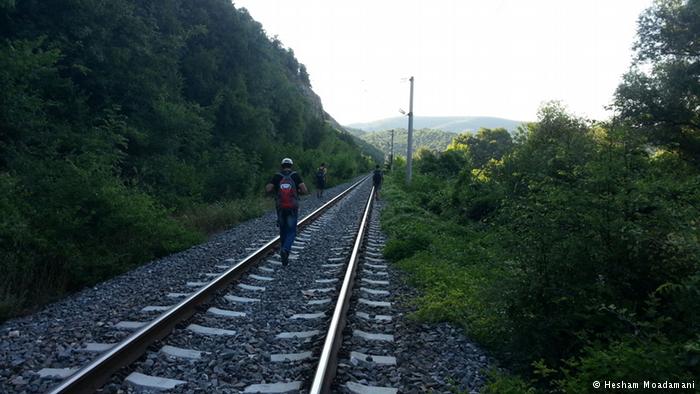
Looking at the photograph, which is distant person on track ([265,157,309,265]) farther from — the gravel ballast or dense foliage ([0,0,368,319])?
dense foliage ([0,0,368,319])

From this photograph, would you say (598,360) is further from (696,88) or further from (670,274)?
(696,88)

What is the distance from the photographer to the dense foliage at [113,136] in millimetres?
8000

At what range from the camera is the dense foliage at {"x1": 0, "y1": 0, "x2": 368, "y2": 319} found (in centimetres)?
800

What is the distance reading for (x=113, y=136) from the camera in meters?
14.3

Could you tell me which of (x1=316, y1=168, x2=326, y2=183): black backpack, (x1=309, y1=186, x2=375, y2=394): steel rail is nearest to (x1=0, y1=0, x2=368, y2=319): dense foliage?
(x1=316, y1=168, x2=326, y2=183): black backpack

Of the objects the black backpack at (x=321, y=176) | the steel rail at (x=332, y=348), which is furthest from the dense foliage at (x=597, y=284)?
the black backpack at (x=321, y=176)

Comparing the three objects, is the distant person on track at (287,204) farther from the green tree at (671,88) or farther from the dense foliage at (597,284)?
the green tree at (671,88)

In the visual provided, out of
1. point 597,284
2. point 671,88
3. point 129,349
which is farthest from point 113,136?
point 671,88

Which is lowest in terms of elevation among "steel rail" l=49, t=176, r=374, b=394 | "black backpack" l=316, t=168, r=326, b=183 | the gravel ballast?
the gravel ballast

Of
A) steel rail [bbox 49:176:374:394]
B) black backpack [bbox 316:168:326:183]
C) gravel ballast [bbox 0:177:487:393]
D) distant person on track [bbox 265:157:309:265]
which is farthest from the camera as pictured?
black backpack [bbox 316:168:326:183]

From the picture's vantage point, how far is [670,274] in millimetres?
4070

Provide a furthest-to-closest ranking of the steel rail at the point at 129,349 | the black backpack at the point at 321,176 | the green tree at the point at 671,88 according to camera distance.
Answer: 1. the black backpack at the point at 321,176
2. the green tree at the point at 671,88
3. the steel rail at the point at 129,349

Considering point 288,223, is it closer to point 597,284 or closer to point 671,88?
point 597,284

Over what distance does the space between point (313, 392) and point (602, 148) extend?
405cm
